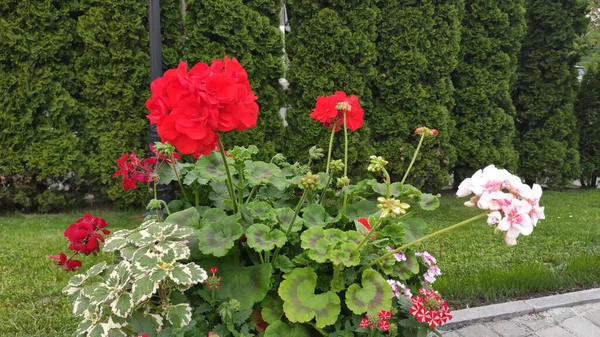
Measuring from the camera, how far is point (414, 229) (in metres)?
1.76

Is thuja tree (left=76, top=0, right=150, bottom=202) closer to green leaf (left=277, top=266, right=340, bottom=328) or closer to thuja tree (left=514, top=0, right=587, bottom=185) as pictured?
green leaf (left=277, top=266, right=340, bottom=328)

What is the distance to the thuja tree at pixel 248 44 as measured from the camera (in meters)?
4.49

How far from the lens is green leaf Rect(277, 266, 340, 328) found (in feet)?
4.85

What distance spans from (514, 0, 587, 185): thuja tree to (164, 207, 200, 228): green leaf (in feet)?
17.4

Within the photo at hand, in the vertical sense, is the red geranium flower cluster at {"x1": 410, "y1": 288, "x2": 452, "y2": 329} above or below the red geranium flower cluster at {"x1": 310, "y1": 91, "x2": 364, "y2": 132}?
below

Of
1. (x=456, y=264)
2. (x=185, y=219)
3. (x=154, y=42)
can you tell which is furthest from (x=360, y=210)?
(x=456, y=264)

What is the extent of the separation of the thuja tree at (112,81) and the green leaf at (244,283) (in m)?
3.20

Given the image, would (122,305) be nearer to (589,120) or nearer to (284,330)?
(284,330)

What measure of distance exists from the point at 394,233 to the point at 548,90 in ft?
16.9

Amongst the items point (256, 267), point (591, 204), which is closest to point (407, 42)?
point (591, 204)

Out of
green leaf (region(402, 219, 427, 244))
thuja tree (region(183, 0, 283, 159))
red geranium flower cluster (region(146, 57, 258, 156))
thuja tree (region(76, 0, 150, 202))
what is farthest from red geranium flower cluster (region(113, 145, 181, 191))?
thuja tree (region(76, 0, 150, 202))

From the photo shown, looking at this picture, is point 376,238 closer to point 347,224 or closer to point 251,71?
point 347,224

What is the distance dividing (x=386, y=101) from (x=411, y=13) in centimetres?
90

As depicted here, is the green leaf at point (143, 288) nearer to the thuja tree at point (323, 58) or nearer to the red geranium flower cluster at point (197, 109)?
Answer: the red geranium flower cluster at point (197, 109)
